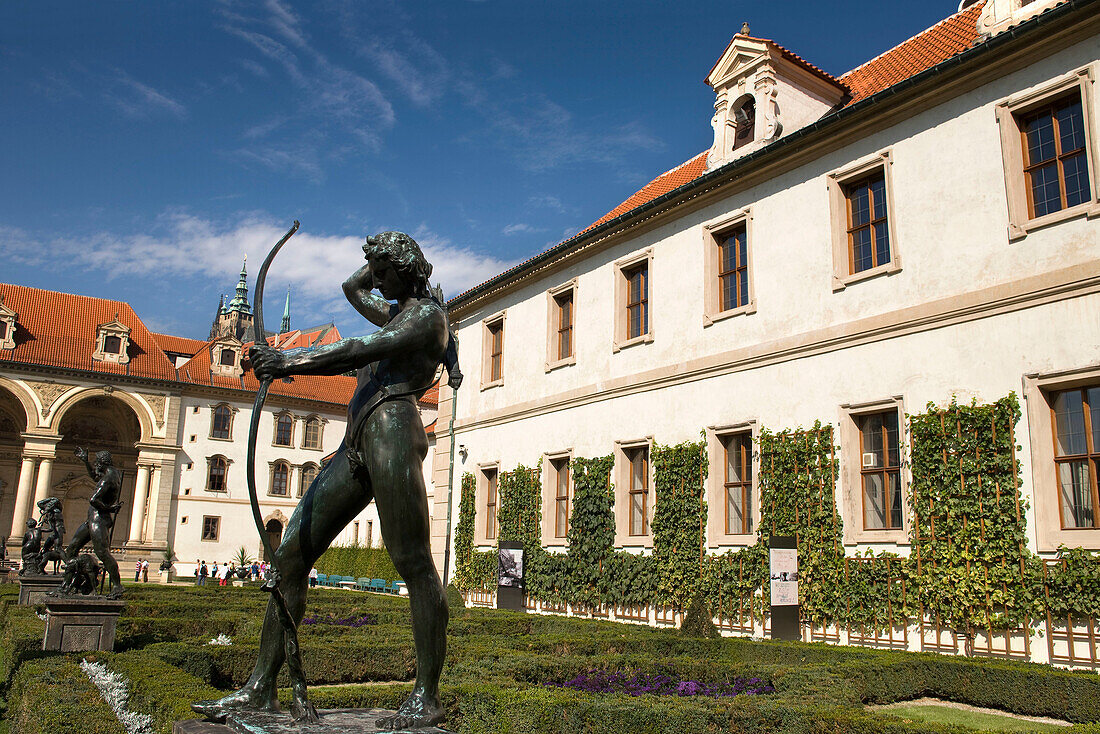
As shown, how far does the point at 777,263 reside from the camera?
15.5m

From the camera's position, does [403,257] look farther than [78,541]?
No

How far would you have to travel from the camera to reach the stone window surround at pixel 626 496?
56.7 feet

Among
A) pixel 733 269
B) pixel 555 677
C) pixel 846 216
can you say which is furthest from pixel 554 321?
pixel 555 677

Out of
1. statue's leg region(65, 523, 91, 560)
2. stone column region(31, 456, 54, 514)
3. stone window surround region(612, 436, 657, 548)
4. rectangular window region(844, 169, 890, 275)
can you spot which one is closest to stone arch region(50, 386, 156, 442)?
stone column region(31, 456, 54, 514)

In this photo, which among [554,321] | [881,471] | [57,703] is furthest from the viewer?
[554,321]

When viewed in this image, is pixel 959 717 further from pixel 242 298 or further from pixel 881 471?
pixel 242 298

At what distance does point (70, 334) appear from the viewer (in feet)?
157

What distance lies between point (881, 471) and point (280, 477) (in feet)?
150

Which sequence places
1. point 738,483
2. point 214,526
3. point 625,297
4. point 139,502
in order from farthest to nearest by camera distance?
point 214,526 < point 139,502 < point 625,297 < point 738,483

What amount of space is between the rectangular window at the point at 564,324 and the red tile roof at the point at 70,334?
35.0 meters

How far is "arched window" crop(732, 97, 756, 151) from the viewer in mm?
17828

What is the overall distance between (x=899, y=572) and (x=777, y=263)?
19.9 ft

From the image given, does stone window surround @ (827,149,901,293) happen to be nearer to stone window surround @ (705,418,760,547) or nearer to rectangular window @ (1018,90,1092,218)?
rectangular window @ (1018,90,1092,218)

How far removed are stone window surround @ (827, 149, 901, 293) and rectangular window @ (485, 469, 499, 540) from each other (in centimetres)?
1166
